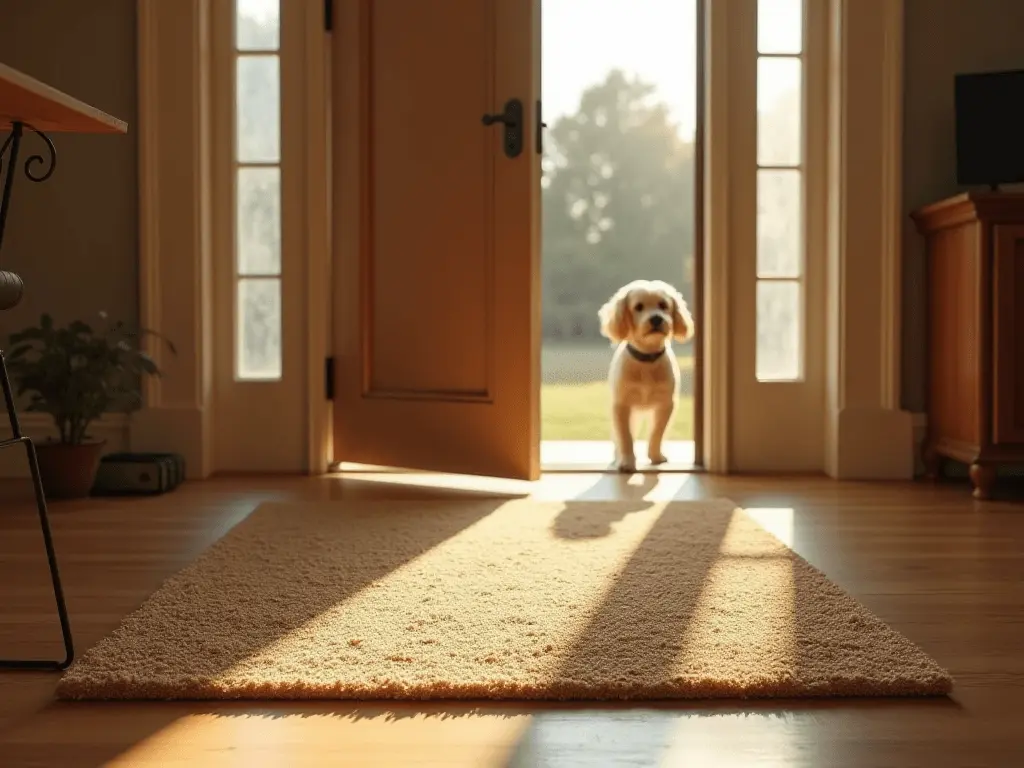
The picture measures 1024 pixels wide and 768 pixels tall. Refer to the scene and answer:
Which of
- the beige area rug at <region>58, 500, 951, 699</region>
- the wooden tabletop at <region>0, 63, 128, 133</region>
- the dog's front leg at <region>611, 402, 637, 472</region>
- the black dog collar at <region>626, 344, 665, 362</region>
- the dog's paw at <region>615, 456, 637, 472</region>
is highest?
the wooden tabletop at <region>0, 63, 128, 133</region>

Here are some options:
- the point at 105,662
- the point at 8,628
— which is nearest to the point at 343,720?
the point at 105,662

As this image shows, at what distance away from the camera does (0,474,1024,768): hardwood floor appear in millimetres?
1254

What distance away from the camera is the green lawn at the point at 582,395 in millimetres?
5613

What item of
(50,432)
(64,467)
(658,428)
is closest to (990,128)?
(658,428)

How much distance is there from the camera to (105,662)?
1528 mm

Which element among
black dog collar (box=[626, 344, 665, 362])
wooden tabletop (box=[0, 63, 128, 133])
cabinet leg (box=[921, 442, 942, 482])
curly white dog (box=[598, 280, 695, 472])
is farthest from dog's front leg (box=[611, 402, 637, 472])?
wooden tabletop (box=[0, 63, 128, 133])

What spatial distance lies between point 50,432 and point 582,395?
4203 millimetres

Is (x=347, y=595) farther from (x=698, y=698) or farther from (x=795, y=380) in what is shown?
(x=795, y=380)

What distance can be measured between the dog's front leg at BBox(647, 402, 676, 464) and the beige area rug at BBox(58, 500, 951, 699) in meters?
1.15

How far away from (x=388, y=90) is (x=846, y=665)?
2.38 metres

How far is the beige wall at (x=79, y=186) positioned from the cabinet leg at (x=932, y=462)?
250cm

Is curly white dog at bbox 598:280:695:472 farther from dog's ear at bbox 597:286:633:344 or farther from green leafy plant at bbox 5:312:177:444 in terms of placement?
green leafy plant at bbox 5:312:177:444

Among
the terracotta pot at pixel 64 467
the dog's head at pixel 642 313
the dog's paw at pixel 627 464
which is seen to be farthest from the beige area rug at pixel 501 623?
the dog's head at pixel 642 313

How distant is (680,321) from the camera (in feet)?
12.6
